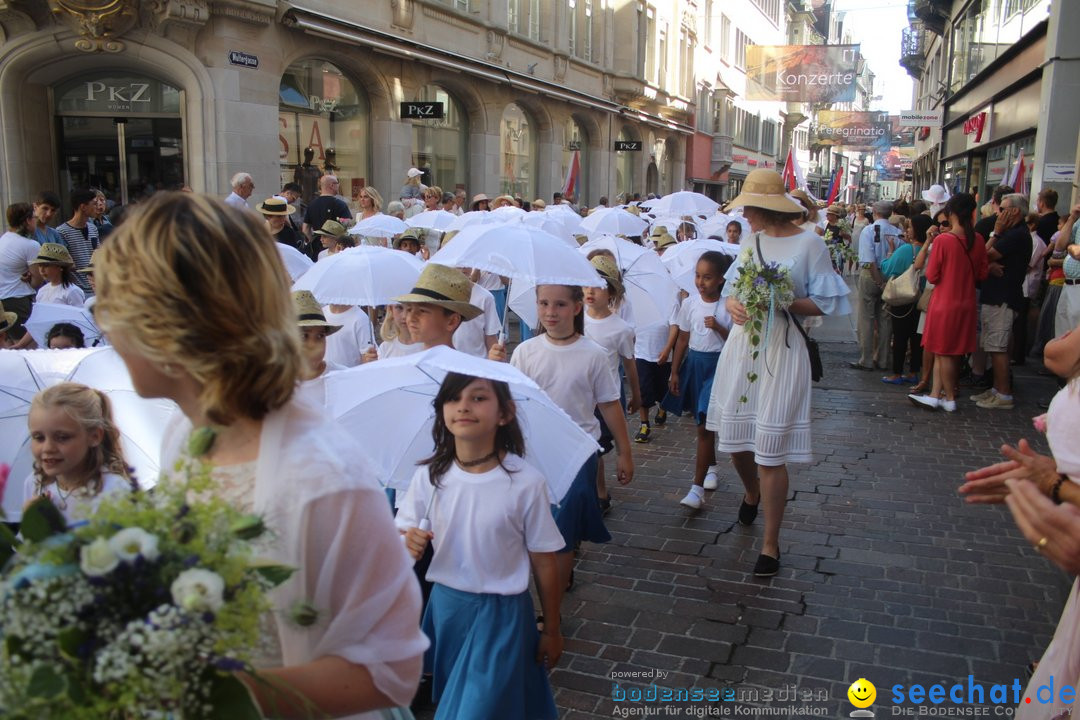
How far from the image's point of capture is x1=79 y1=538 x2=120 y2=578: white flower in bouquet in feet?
4.06

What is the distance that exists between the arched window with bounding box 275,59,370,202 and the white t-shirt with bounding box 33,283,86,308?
9.80 m

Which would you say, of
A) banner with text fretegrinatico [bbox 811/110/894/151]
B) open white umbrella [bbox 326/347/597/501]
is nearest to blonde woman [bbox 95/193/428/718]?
open white umbrella [bbox 326/347/597/501]

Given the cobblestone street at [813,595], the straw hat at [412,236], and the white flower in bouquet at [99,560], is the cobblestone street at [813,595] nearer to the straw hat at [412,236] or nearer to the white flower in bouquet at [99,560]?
the white flower in bouquet at [99,560]

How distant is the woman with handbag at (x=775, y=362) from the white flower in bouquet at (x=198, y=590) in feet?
14.4

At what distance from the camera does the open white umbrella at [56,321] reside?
5.86m

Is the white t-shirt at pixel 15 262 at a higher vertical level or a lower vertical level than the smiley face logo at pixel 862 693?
higher

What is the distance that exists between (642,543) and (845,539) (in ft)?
4.38

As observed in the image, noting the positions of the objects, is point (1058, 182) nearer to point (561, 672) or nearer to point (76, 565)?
point (561, 672)

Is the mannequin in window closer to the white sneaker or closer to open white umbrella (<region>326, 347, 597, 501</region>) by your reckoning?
the white sneaker

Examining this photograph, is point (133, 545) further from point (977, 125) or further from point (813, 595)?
point (977, 125)

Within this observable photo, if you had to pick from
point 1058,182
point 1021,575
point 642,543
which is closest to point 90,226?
point 642,543

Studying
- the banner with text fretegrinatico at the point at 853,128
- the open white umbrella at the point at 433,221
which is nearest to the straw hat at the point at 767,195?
the open white umbrella at the point at 433,221

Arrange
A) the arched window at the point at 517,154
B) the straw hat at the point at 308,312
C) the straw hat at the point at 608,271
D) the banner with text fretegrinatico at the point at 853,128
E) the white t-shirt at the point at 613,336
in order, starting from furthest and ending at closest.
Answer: the banner with text fretegrinatico at the point at 853,128 → the arched window at the point at 517,154 → the straw hat at the point at 608,271 → the white t-shirt at the point at 613,336 → the straw hat at the point at 308,312

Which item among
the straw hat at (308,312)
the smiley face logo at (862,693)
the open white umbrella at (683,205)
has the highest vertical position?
the open white umbrella at (683,205)
